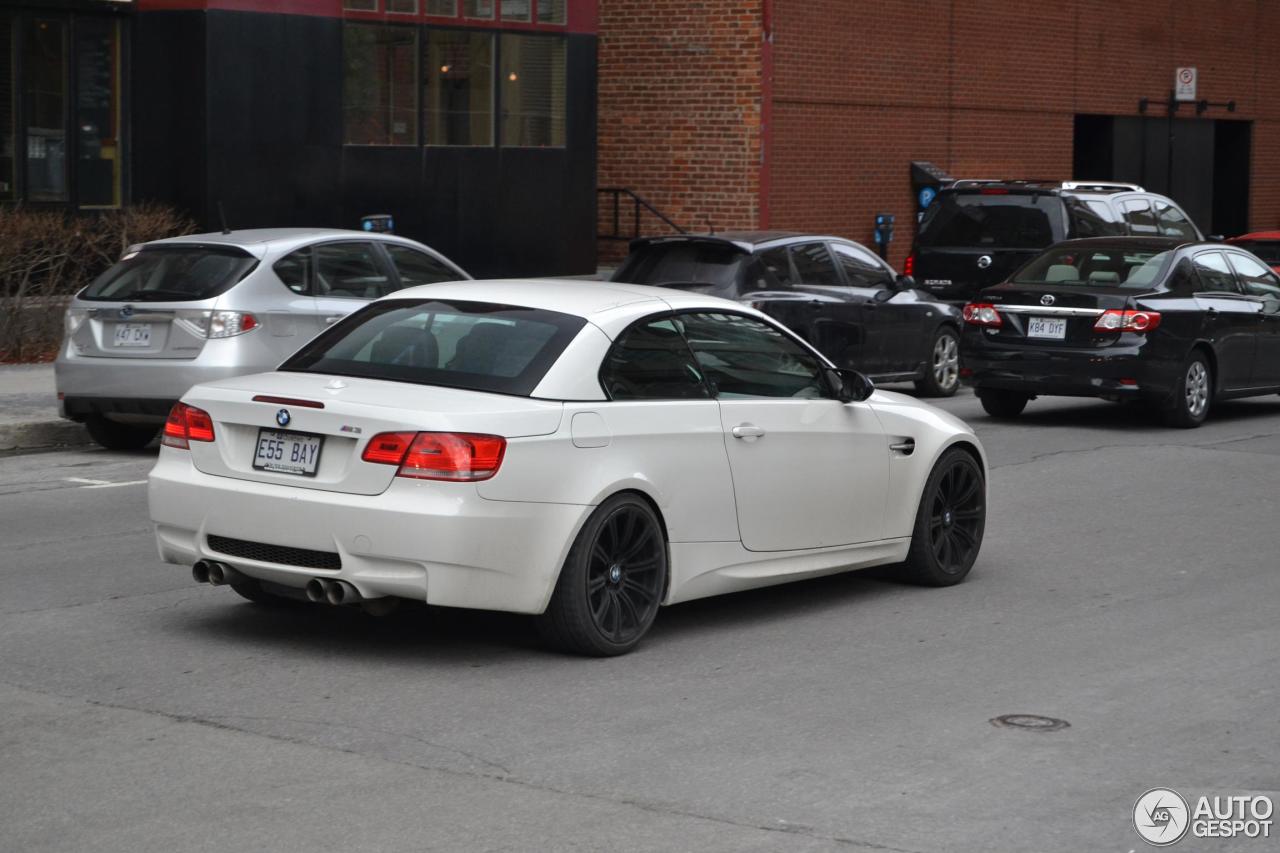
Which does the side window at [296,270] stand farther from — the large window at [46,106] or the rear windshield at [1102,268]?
the large window at [46,106]

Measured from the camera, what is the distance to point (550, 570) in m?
7.06

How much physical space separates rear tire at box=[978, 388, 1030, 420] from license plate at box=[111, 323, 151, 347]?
724 centimetres

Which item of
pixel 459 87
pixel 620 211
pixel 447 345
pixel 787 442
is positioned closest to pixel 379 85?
pixel 459 87

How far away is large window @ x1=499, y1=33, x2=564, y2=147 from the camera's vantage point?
987 inches

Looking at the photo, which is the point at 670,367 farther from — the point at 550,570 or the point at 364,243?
the point at 364,243

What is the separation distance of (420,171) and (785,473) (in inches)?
649

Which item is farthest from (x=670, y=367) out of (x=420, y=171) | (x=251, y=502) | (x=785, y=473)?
(x=420, y=171)

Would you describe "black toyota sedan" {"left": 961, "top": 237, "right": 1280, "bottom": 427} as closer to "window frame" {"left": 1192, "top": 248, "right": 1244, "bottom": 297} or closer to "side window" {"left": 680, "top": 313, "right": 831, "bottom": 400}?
"window frame" {"left": 1192, "top": 248, "right": 1244, "bottom": 297}

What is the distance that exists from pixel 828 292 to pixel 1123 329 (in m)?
2.65

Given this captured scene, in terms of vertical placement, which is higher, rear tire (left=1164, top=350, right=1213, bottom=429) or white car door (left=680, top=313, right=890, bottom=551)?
white car door (left=680, top=313, right=890, bottom=551)

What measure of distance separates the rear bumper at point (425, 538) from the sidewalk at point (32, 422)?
713 cm

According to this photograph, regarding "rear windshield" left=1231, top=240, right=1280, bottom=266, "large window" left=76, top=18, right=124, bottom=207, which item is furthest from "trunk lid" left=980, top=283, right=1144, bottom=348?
"large window" left=76, top=18, right=124, bottom=207

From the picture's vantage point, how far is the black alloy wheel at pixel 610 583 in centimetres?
718

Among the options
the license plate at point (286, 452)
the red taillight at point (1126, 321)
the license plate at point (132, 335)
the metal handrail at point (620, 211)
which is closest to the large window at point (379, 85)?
the metal handrail at point (620, 211)
